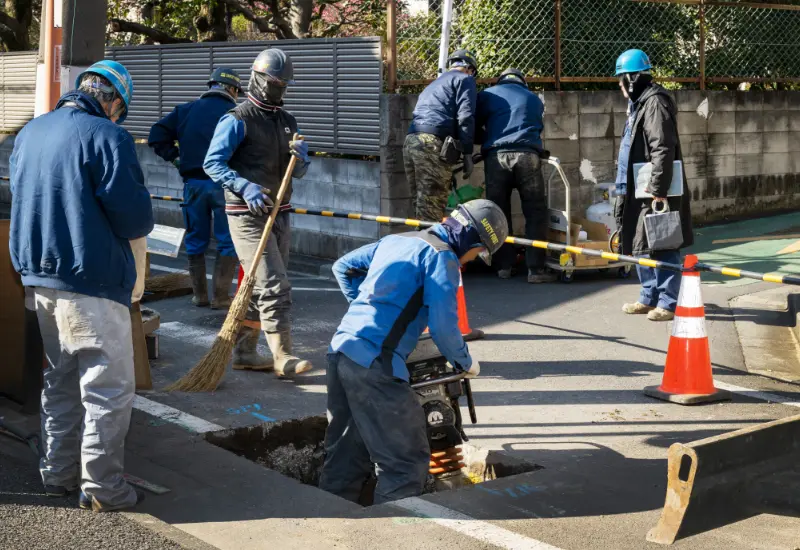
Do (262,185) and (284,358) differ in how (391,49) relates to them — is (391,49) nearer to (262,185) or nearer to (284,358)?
(262,185)

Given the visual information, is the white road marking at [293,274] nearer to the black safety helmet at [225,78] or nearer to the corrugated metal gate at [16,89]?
the black safety helmet at [225,78]

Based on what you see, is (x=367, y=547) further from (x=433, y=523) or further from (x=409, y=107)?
(x=409, y=107)

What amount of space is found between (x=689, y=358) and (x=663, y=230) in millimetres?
2291

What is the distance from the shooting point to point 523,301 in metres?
Result: 10.3

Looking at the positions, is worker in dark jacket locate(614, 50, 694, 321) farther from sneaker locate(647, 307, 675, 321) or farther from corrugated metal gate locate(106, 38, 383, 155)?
corrugated metal gate locate(106, 38, 383, 155)

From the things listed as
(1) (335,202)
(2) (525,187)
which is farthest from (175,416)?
(1) (335,202)

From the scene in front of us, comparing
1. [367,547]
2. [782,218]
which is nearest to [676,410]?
[367,547]

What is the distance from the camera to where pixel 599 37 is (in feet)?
43.7

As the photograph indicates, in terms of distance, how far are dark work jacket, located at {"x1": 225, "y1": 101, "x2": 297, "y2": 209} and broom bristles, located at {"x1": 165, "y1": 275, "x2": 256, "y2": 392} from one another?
80 cm

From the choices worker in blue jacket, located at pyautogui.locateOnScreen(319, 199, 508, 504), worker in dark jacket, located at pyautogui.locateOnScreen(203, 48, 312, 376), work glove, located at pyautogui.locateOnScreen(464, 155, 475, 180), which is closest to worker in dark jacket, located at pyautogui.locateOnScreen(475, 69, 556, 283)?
work glove, located at pyautogui.locateOnScreen(464, 155, 475, 180)

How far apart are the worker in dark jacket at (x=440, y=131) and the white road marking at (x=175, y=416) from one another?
464 cm

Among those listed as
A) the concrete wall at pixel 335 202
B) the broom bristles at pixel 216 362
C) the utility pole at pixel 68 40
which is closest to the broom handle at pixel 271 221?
the broom bristles at pixel 216 362

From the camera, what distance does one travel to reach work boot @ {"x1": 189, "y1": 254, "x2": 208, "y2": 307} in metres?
10.2

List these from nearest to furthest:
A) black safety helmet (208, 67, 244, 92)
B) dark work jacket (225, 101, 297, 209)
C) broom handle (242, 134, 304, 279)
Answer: broom handle (242, 134, 304, 279) → dark work jacket (225, 101, 297, 209) → black safety helmet (208, 67, 244, 92)
